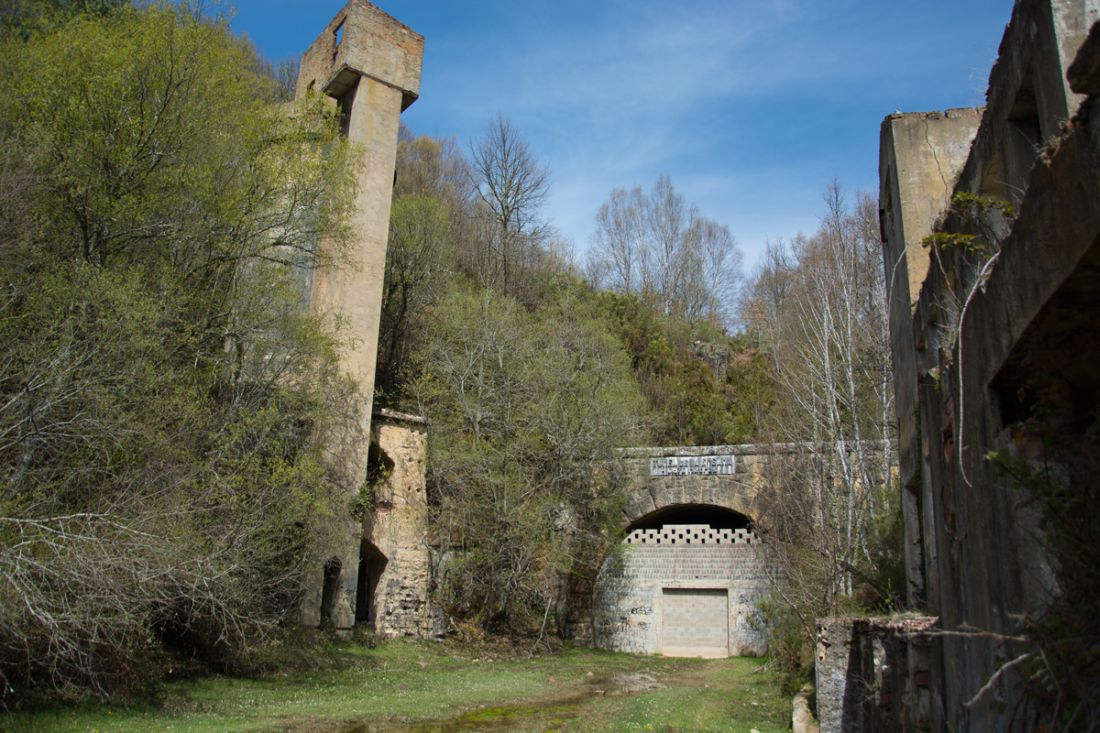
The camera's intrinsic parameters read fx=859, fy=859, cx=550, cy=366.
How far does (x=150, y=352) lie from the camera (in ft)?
37.1

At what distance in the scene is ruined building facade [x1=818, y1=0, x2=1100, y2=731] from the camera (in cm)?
336

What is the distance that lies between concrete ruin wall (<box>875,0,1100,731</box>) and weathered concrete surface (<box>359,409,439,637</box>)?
12.8 metres

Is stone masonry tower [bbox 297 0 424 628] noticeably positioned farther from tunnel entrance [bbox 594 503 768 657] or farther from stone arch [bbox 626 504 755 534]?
stone arch [bbox 626 504 755 534]

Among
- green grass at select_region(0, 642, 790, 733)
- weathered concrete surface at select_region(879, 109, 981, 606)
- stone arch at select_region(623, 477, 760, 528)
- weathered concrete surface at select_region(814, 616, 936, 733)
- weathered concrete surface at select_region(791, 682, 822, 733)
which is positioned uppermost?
weathered concrete surface at select_region(879, 109, 981, 606)

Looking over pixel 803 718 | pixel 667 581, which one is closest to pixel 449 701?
pixel 803 718

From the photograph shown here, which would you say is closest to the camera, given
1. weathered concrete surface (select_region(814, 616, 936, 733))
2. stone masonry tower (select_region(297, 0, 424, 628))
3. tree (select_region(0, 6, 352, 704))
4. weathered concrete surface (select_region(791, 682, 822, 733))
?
weathered concrete surface (select_region(814, 616, 936, 733))

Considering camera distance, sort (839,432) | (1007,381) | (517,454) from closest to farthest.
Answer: (1007,381)
(839,432)
(517,454)

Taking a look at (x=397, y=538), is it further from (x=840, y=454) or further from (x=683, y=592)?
(x=840, y=454)

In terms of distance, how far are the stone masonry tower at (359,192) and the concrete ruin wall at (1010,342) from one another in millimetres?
11855

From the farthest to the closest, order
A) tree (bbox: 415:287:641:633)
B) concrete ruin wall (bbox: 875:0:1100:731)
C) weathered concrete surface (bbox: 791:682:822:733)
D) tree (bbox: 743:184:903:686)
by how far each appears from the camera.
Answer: tree (bbox: 415:287:641:633) < tree (bbox: 743:184:903:686) < weathered concrete surface (bbox: 791:682:822:733) < concrete ruin wall (bbox: 875:0:1100:731)

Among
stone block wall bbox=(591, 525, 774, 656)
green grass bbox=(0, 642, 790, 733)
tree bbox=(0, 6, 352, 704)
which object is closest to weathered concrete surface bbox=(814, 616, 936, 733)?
green grass bbox=(0, 642, 790, 733)

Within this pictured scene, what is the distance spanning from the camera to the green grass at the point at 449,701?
31.1 feet

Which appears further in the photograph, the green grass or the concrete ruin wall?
the green grass

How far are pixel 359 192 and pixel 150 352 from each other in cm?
761
